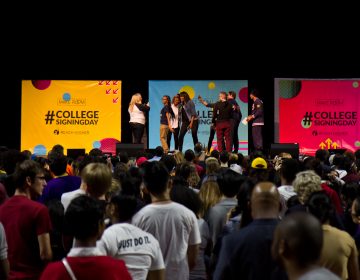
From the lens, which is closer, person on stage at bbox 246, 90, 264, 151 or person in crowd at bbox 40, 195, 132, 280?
person in crowd at bbox 40, 195, 132, 280

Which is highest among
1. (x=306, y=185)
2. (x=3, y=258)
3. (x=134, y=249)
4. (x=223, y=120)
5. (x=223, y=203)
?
(x=223, y=120)

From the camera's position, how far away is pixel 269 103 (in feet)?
56.0

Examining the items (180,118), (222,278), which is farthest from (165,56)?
(222,278)

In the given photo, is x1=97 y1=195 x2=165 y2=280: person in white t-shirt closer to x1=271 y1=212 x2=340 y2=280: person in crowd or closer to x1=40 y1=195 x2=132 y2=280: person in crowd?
x1=40 y1=195 x2=132 y2=280: person in crowd

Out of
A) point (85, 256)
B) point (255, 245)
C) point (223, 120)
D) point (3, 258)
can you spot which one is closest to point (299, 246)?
point (255, 245)

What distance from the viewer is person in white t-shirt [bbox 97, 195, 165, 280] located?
123 inches

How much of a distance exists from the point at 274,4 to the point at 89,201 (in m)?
13.9

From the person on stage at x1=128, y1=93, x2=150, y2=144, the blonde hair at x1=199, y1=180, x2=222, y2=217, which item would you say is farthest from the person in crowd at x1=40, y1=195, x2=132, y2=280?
the person on stage at x1=128, y1=93, x2=150, y2=144

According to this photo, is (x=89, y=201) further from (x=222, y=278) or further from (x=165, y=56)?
(x=165, y=56)

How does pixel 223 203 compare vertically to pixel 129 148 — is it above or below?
below

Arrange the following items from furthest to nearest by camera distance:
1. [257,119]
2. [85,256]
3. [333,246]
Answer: [257,119]
[333,246]
[85,256]

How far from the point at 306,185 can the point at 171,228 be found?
3.26 feet

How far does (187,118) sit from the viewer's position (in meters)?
16.2

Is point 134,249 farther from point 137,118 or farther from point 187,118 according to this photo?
point 187,118
